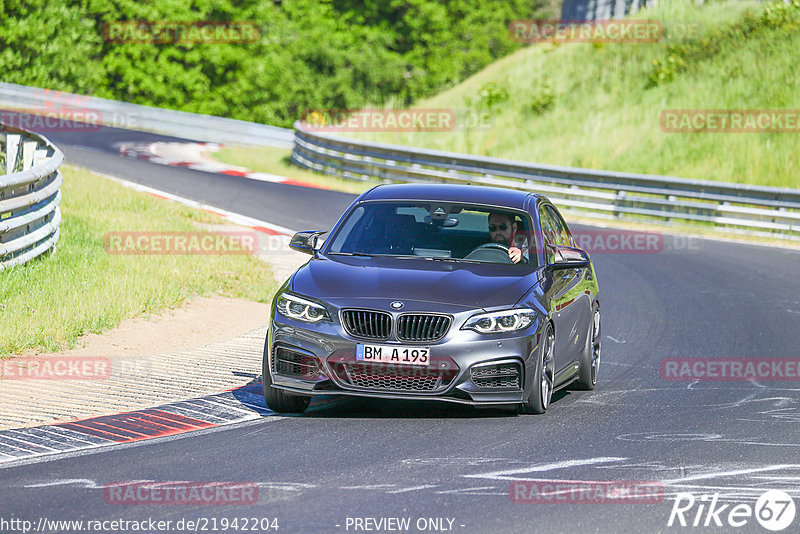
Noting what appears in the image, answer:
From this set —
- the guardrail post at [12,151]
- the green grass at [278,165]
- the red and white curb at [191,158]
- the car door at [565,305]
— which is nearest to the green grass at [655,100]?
the green grass at [278,165]

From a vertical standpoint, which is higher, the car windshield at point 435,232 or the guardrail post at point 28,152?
the car windshield at point 435,232

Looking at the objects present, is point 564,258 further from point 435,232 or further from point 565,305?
point 435,232

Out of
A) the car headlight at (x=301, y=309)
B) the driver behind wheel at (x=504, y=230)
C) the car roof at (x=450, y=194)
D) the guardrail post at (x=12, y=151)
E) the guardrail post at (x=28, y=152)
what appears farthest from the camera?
the guardrail post at (x=12, y=151)

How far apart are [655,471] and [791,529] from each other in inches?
49.8

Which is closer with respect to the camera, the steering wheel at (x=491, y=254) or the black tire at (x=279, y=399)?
the black tire at (x=279, y=399)

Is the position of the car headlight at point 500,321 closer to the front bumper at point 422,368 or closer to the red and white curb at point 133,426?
the front bumper at point 422,368

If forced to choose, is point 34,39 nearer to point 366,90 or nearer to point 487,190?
point 366,90

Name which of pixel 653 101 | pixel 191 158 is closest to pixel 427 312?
pixel 191 158

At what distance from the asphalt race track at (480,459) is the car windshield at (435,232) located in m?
1.15

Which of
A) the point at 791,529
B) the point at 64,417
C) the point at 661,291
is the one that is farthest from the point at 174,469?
the point at 661,291

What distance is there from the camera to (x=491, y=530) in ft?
19.5

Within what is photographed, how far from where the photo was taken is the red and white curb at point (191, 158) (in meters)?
32.1

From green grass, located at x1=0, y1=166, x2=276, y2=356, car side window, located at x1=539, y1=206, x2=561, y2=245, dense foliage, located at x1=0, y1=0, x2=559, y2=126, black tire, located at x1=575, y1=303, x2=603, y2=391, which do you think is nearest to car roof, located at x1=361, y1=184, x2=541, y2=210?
car side window, located at x1=539, y1=206, x2=561, y2=245

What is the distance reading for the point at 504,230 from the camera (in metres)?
9.72
